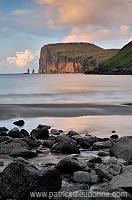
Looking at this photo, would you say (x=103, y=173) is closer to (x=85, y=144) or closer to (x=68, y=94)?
(x=85, y=144)

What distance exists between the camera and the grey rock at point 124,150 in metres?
9.42

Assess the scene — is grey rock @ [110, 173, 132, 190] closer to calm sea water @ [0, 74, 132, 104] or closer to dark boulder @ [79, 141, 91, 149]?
dark boulder @ [79, 141, 91, 149]

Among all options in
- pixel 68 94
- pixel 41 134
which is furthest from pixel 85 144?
pixel 68 94

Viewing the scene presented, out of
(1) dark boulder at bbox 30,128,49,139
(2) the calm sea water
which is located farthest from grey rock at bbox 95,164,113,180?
(2) the calm sea water

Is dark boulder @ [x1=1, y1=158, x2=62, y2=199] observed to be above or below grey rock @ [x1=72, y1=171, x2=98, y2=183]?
above

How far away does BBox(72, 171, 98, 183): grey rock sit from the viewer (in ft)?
25.1

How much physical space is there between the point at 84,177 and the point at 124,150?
267 centimetres

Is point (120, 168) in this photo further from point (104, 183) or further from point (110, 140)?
point (110, 140)

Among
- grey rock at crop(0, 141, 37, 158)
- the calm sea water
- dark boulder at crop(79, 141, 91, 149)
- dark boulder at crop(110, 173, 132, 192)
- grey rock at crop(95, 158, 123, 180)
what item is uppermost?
dark boulder at crop(110, 173, 132, 192)

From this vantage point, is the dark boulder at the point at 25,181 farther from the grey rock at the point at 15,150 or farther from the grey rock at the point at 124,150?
the grey rock at the point at 15,150

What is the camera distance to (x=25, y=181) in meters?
6.32

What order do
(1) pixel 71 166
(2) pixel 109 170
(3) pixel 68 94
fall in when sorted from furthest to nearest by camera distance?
1. (3) pixel 68 94
2. (1) pixel 71 166
3. (2) pixel 109 170

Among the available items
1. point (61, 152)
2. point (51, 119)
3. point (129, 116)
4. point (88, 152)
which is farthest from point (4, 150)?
point (129, 116)

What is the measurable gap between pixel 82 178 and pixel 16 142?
4.27 m
